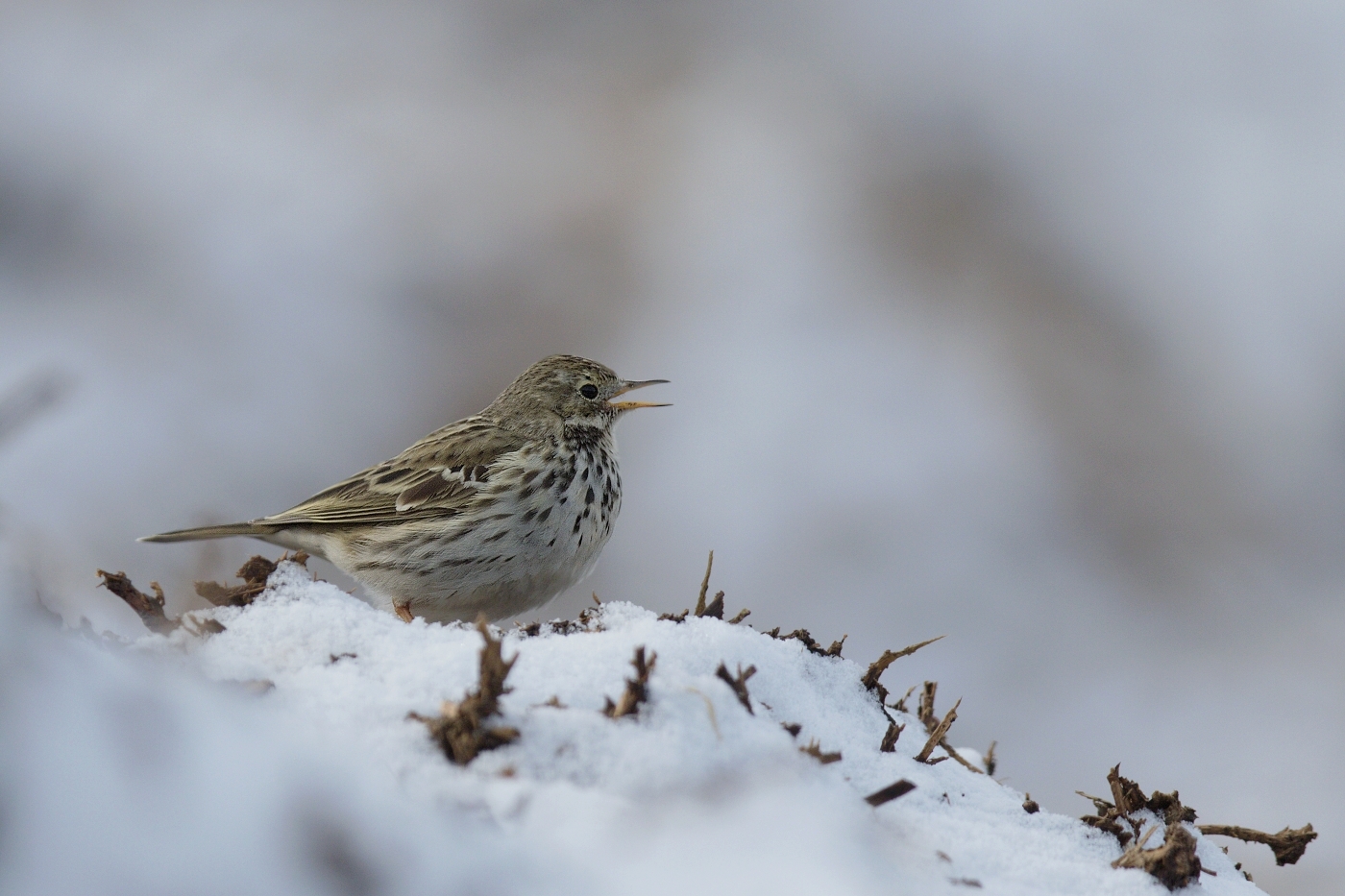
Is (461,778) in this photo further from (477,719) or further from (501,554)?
(501,554)

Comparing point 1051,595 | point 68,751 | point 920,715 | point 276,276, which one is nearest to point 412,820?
point 68,751

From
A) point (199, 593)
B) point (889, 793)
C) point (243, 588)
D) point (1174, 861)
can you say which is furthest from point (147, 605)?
point (1174, 861)

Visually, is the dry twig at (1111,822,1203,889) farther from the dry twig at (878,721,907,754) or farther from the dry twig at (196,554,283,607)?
the dry twig at (196,554,283,607)

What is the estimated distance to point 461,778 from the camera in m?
2.08

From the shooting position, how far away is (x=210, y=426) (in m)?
9.29

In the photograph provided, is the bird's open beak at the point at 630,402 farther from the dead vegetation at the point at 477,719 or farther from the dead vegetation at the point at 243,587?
the dead vegetation at the point at 477,719

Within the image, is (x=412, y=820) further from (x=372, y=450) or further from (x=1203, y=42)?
(x=1203, y=42)

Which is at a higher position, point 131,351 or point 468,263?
point 468,263

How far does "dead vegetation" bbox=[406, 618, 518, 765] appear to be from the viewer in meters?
2.14

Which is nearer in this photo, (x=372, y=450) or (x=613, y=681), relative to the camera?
(x=613, y=681)

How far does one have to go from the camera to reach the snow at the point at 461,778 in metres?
1.50

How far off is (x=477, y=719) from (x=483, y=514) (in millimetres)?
3027

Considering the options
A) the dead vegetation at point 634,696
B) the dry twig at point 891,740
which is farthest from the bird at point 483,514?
the dead vegetation at point 634,696

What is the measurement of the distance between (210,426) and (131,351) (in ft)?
3.71
